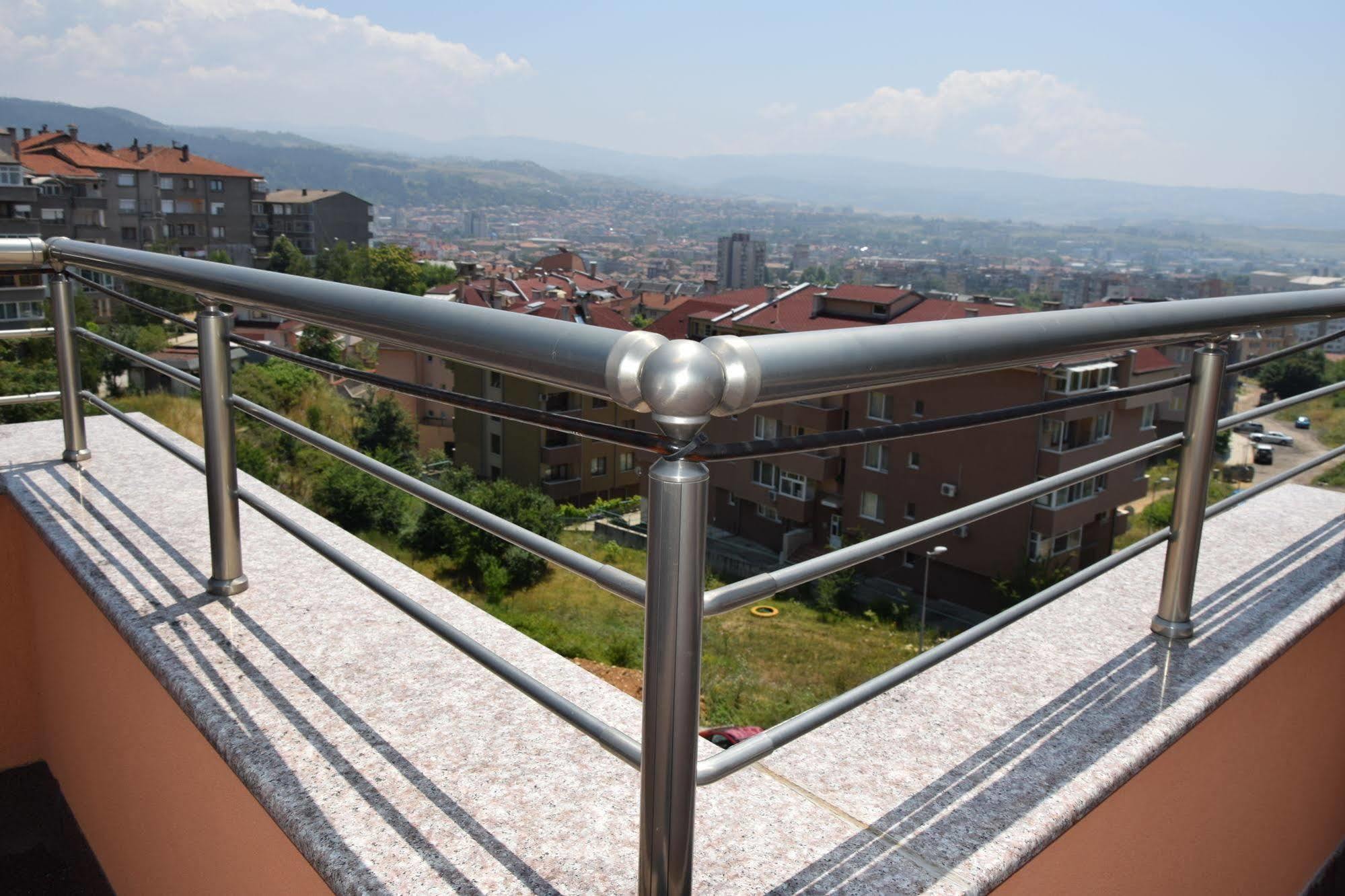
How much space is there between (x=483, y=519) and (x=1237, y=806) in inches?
53.6

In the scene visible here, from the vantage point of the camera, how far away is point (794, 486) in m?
33.7

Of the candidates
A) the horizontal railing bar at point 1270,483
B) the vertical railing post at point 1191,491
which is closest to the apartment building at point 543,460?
the horizontal railing bar at point 1270,483

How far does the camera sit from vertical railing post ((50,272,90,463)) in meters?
2.19

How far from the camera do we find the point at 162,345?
25.9m

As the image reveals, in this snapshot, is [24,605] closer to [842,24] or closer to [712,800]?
[712,800]

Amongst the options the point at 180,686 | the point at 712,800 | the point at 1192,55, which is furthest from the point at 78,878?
the point at 1192,55

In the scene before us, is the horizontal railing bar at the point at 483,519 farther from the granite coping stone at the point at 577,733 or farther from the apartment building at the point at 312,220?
the apartment building at the point at 312,220

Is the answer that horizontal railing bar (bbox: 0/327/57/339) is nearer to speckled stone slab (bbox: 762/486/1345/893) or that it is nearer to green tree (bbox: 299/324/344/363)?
green tree (bbox: 299/324/344/363)

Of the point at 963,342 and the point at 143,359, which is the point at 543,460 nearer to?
the point at 143,359

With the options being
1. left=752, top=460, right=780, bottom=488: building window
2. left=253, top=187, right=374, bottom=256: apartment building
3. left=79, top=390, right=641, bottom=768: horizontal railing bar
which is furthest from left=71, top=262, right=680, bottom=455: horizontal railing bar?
left=253, top=187, right=374, bottom=256: apartment building

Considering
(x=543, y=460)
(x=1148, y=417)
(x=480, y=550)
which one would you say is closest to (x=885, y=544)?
(x=480, y=550)

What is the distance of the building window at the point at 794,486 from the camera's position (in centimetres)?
3325

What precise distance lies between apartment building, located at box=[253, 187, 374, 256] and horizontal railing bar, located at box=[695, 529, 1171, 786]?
76286mm

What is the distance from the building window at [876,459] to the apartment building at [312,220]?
55235mm
